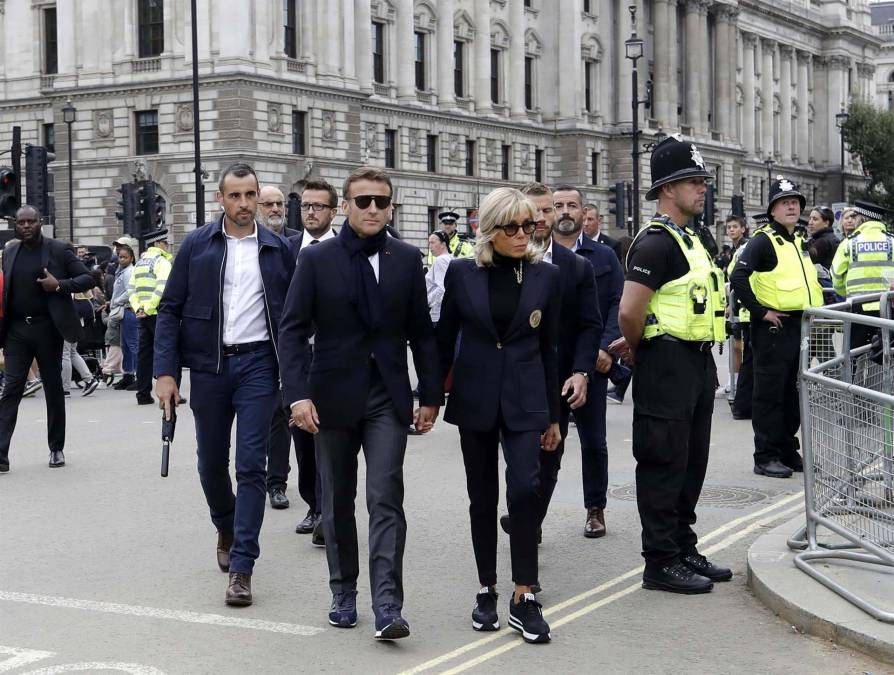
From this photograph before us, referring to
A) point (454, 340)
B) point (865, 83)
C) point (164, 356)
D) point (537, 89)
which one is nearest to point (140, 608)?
point (164, 356)

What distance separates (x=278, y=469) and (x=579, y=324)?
3.38 metres

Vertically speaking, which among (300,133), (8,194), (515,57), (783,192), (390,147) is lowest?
(783,192)

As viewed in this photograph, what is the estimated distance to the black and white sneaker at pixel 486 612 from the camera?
625 cm

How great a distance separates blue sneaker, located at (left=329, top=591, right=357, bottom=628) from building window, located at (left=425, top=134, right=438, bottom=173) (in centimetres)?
5390

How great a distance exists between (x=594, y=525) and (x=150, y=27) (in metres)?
43.8

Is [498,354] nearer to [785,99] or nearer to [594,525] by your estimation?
[594,525]

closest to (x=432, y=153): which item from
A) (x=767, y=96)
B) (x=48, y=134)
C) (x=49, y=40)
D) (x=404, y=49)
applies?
(x=404, y=49)

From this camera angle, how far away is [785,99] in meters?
96.6

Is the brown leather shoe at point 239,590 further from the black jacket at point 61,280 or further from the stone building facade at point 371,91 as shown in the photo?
the stone building facade at point 371,91

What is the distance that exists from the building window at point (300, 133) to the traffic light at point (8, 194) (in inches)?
1265

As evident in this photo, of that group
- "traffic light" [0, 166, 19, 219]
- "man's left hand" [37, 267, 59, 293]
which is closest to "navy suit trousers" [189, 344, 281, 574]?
"man's left hand" [37, 267, 59, 293]

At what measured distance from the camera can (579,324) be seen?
704 centimetres

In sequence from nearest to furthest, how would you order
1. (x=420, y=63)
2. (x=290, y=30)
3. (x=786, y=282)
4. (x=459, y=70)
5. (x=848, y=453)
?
(x=848, y=453) → (x=786, y=282) → (x=290, y=30) → (x=420, y=63) → (x=459, y=70)

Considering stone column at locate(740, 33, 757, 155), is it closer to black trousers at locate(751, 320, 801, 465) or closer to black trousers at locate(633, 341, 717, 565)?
black trousers at locate(751, 320, 801, 465)
